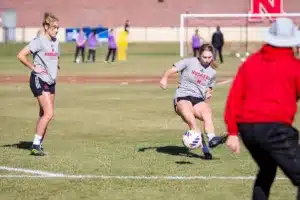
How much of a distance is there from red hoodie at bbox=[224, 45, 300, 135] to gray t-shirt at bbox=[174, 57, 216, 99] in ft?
17.9

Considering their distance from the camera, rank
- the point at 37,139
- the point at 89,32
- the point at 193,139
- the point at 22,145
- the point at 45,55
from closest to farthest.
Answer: the point at 193,139 → the point at 45,55 → the point at 37,139 → the point at 22,145 → the point at 89,32

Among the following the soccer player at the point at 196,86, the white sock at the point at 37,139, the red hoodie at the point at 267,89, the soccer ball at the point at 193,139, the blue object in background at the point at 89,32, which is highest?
the red hoodie at the point at 267,89

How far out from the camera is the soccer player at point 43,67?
13234 mm

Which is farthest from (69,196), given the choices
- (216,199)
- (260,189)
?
(260,189)

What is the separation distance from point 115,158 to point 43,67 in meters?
1.82

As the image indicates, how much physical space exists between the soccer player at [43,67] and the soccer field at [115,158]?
1.98 feet

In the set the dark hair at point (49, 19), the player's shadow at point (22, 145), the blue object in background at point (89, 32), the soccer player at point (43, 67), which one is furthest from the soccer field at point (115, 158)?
the blue object in background at point (89, 32)

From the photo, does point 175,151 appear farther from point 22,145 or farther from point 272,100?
point 272,100

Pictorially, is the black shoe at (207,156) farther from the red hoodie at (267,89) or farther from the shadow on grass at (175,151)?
the red hoodie at (267,89)

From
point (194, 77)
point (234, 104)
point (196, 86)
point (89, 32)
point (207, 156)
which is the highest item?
point (234, 104)

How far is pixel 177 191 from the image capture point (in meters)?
10.3

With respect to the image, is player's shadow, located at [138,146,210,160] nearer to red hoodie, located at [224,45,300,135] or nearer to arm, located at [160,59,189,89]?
arm, located at [160,59,189,89]

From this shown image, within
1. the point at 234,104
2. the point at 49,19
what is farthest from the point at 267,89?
the point at 49,19

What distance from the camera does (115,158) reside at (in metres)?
13.1
